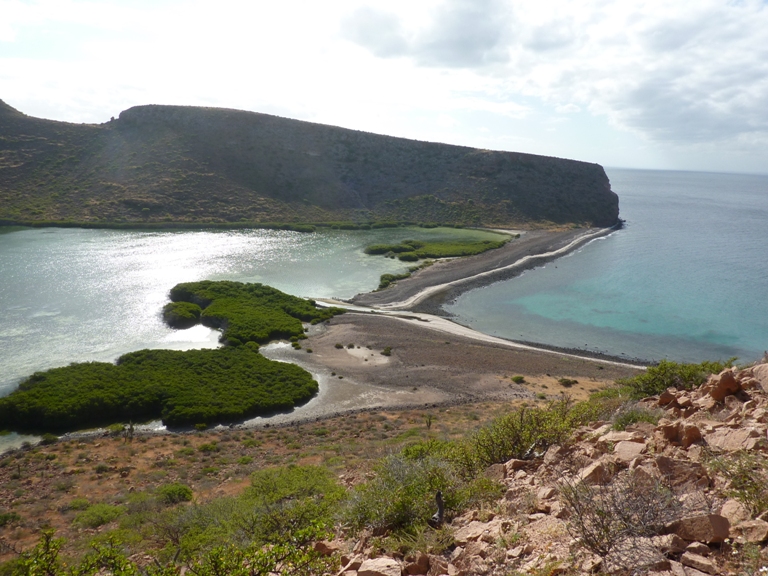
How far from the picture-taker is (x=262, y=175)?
91.4m

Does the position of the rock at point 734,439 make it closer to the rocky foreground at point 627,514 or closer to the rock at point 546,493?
the rocky foreground at point 627,514

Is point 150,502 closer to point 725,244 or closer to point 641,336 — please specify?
point 641,336

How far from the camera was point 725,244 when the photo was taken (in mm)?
76625

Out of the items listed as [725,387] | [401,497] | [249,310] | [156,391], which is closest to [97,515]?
[401,497]

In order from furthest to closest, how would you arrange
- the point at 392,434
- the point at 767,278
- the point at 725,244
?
the point at 725,244 < the point at 767,278 < the point at 392,434

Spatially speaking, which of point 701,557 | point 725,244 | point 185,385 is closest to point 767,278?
point 725,244

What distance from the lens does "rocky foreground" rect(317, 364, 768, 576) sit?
5434mm

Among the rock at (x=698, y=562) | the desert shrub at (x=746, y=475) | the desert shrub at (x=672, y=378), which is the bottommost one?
the desert shrub at (x=672, y=378)

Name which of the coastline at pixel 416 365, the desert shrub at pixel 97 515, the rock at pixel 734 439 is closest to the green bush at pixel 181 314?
the coastline at pixel 416 365

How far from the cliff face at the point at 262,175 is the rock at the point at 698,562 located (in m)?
80.0

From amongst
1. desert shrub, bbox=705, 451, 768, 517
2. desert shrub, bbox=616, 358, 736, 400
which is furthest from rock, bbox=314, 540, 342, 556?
desert shrub, bbox=616, 358, 736, 400

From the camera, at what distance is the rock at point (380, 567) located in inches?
252

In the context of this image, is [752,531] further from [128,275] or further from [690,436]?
[128,275]

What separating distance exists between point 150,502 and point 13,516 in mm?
3793
